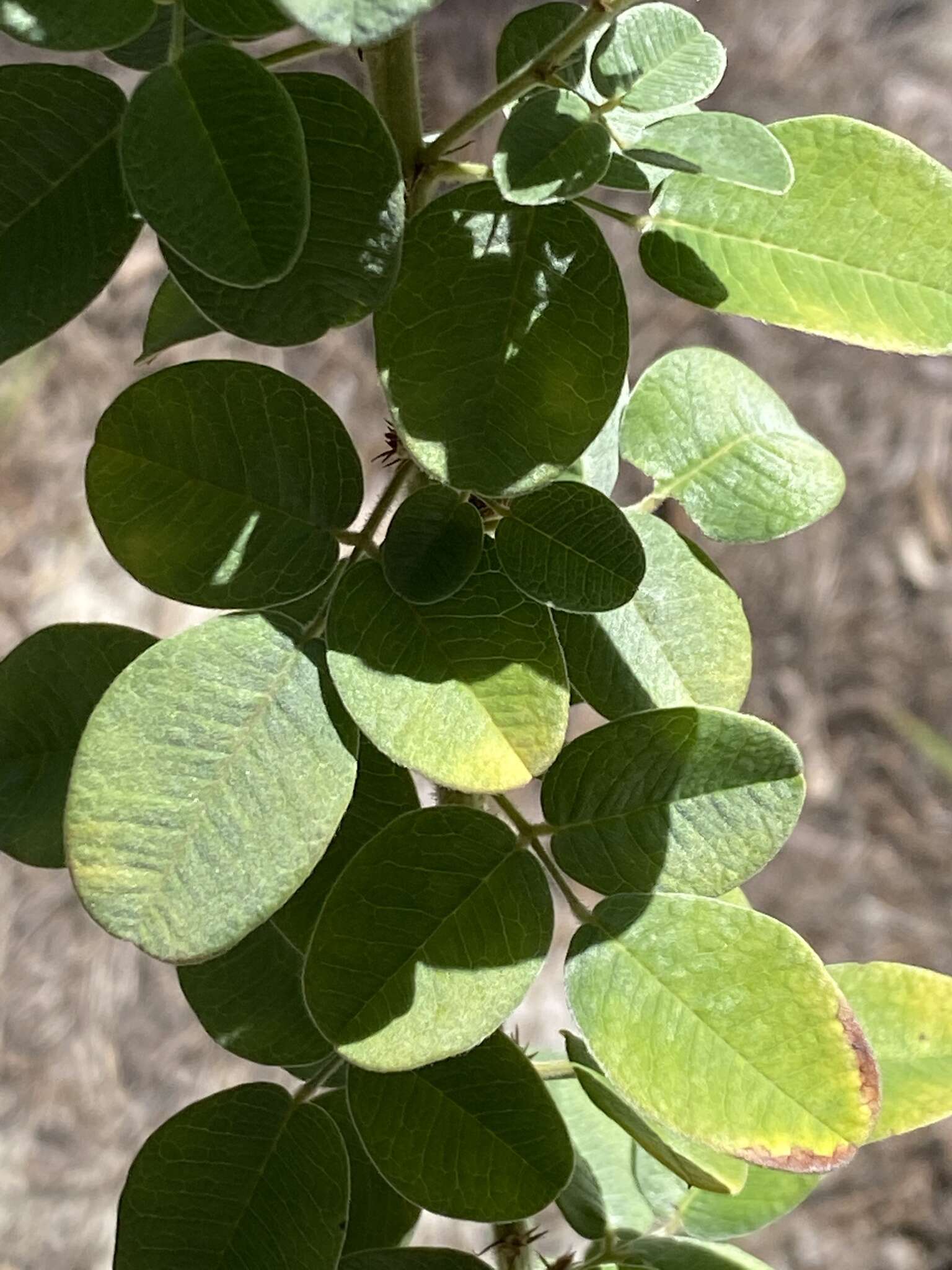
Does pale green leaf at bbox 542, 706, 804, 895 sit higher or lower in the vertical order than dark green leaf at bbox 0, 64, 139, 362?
lower

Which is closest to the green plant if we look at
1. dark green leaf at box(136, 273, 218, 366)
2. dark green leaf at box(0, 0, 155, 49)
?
dark green leaf at box(0, 0, 155, 49)

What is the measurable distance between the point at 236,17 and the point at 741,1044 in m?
0.35

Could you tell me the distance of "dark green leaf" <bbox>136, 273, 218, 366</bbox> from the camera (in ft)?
1.73

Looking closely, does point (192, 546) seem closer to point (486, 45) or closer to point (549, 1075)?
point (549, 1075)

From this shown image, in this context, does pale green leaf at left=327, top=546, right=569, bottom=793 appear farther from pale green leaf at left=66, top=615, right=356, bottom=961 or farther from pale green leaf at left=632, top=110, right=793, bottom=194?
pale green leaf at left=632, top=110, right=793, bottom=194

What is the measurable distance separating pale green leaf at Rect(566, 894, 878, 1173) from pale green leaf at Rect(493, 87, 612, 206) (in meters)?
0.24

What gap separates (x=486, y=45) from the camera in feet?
6.27

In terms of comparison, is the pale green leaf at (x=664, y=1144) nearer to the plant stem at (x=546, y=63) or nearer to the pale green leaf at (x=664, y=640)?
the pale green leaf at (x=664, y=640)

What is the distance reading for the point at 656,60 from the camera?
1.35ft

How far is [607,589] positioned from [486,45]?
5.76 ft

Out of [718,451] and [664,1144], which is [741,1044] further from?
[718,451]

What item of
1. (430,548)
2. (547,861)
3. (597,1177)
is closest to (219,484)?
(430,548)

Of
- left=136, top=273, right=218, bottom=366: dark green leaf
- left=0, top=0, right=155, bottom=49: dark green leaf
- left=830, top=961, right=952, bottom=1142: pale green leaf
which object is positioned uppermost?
left=0, top=0, right=155, bottom=49: dark green leaf

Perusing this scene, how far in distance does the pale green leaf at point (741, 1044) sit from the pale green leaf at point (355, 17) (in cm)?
29
